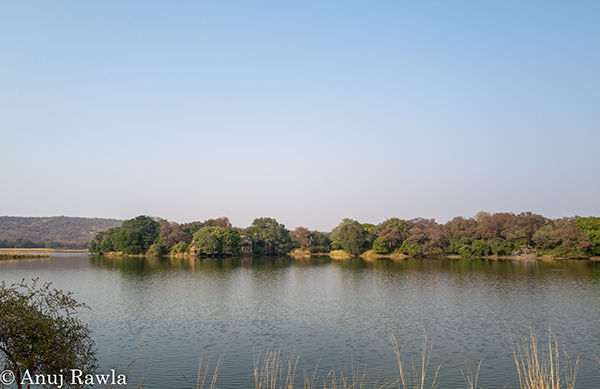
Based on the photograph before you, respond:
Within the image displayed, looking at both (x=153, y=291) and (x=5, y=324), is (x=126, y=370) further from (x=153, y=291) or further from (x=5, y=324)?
(x=153, y=291)

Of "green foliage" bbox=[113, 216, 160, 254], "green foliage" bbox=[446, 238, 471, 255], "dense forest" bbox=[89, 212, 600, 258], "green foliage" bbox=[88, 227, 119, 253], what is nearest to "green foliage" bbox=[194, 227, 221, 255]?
"dense forest" bbox=[89, 212, 600, 258]

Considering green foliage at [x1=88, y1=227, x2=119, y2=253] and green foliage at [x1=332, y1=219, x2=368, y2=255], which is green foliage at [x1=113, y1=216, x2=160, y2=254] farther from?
green foliage at [x1=332, y1=219, x2=368, y2=255]

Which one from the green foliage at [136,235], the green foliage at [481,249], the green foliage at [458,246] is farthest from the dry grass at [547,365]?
the green foliage at [136,235]

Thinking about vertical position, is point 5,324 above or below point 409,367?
above

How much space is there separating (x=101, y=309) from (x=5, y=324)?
1912 centimetres

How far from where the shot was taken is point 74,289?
35.0 meters

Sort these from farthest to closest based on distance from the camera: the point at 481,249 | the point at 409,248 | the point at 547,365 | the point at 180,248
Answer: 1. the point at 180,248
2. the point at 409,248
3. the point at 481,249
4. the point at 547,365

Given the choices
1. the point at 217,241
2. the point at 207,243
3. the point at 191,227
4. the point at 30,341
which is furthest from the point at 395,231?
the point at 30,341

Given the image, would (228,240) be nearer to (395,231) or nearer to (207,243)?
(207,243)

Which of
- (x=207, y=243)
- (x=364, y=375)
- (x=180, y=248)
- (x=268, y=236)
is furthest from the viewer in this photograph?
(x=268, y=236)

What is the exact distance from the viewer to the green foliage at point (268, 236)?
372 feet

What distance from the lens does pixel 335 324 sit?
21766 millimetres

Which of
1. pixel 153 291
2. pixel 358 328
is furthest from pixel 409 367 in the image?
pixel 153 291

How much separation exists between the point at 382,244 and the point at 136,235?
61.9 meters
